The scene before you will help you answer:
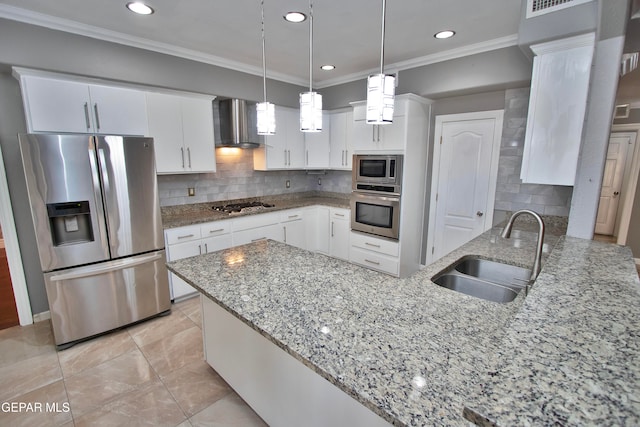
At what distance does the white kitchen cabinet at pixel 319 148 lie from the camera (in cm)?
438

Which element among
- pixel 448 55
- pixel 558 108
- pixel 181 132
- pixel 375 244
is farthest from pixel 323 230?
pixel 558 108

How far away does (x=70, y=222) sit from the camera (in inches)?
94.4

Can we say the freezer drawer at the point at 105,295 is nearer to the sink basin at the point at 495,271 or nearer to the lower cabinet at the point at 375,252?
the lower cabinet at the point at 375,252

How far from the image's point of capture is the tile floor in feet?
6.01

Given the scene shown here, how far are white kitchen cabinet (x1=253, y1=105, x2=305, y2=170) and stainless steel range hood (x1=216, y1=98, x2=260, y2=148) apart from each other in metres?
0.36

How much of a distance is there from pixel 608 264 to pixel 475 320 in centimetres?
83

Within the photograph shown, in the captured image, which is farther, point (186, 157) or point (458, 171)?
point (458, 171)

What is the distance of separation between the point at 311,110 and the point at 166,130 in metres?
2.09

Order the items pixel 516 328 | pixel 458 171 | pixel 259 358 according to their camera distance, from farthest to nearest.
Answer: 1. pixel 458 171
2. pixel 259 358
3. pixel 516 328

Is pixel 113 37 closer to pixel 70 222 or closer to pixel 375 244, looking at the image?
pixel 70 222

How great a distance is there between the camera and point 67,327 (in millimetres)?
2438

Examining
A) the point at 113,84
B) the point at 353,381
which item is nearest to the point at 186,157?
the point at 113,84

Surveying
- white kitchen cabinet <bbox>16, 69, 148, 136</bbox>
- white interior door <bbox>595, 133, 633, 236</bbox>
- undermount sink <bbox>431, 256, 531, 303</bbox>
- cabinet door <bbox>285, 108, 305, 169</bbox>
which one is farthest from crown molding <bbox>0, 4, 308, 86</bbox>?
white interior door <bbox>595, 133, 633, 236</bbox>

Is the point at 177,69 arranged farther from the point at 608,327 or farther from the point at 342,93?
the point at 608,327
